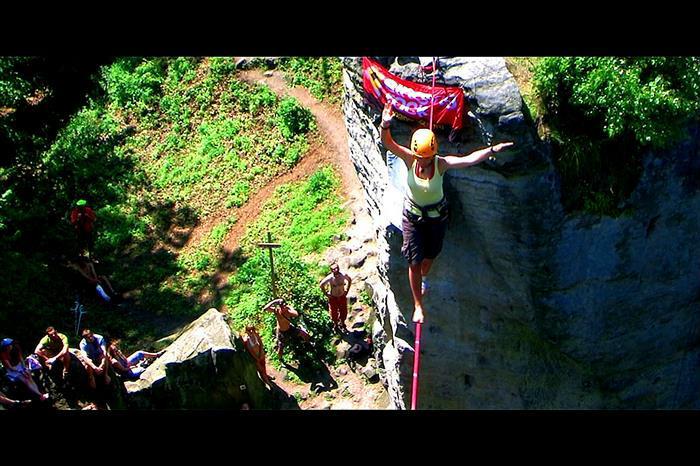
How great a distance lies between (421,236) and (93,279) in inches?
398

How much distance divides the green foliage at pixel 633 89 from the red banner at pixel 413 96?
1230 millimetres

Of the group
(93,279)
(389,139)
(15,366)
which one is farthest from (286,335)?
(389,139)

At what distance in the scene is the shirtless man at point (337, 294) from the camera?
16656 mm

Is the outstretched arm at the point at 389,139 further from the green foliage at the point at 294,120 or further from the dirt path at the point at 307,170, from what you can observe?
the green foliage at the point at 294,120

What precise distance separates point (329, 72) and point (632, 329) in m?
12.4

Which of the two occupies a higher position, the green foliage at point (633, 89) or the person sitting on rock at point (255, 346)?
Answer: the green foliage at point (633, 89)

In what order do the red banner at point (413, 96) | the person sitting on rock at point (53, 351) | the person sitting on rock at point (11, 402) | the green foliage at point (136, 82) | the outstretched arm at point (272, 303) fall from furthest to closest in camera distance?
the green foliage at point (136, 82) < the outstretched arm at point (272, 303) < the person sitting on rock at point (53, 351) < the person sitting on rock at point (11, 402) < the red banner at point (413, 96)

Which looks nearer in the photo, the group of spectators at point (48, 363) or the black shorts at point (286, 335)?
the group of spectators at point (48, 363)

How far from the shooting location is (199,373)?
1484 cm

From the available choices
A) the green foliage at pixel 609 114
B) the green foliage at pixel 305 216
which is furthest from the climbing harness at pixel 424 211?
the green foliage at pixel 305 216

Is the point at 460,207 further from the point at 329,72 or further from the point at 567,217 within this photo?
the point at 329,72

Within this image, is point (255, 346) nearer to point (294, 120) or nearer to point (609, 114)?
point (609, 114)

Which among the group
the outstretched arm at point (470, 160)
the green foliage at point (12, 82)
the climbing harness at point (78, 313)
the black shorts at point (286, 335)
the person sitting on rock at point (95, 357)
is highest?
the green foliage at point (12, 82)

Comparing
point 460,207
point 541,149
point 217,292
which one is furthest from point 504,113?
point 217,292
